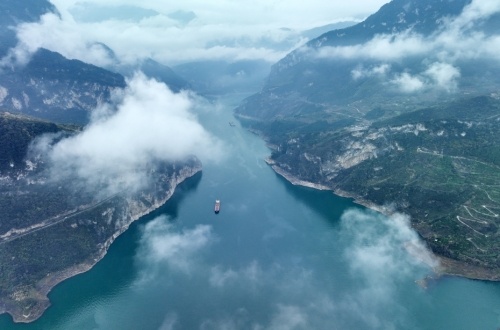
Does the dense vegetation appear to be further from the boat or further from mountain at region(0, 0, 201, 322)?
mountain at region(0, 0, 201, 322)

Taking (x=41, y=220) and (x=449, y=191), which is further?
(x=449, y=191)

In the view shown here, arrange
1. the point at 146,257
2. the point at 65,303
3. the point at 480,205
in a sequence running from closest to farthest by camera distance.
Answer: the point at 65,303 → the point at 146,257 → the point at 480,205

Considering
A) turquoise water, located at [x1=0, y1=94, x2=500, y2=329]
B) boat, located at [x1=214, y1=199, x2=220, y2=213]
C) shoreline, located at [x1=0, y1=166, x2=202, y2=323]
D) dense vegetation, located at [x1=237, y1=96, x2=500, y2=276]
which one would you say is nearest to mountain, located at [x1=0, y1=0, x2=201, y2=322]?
shoreline, located at [x1=0, y1=166, x2=202, y2=323]

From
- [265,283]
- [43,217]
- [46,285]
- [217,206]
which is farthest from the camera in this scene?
[217,206]

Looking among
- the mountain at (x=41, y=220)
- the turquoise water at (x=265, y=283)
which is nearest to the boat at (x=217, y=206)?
the turquoise water at (x=265, y=283)

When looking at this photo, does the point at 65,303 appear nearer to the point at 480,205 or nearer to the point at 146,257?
the point at 146,257

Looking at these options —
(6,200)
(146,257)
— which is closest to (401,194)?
(146,257)

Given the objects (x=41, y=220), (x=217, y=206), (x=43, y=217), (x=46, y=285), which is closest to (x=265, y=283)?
(x=217, y=206)

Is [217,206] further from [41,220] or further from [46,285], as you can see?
[46,285]
